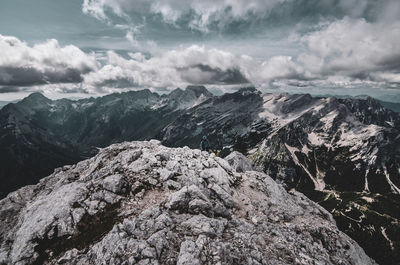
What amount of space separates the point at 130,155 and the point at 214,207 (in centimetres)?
1562

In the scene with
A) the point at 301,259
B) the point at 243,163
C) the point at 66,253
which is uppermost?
the point at 66,253

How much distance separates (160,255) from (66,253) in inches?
335

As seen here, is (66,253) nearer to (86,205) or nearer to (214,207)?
(86,205)

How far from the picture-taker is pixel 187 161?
1260 inches

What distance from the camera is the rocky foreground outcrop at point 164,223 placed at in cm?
1680

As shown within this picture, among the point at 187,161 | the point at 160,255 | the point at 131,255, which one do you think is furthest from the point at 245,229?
the point at 187,161

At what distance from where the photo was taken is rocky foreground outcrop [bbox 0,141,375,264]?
661 inches

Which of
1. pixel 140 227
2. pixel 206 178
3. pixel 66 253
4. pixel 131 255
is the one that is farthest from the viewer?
pixel 206 178

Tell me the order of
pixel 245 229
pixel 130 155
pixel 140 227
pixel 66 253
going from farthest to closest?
pixel 130 155 → pixel 245 229 → pixel 140 227 → pixel 66 253

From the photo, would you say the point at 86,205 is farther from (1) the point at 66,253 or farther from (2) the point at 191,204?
(2) the point at 191,204

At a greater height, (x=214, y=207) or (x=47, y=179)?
(x=214, y=207)

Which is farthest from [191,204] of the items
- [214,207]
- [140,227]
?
[140,227]

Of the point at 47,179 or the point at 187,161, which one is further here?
the point at 47,179

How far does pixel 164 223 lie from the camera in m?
19.3
